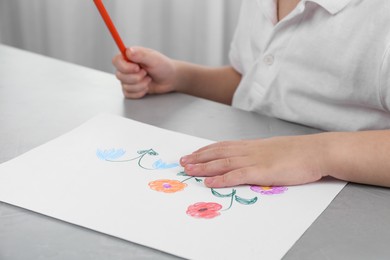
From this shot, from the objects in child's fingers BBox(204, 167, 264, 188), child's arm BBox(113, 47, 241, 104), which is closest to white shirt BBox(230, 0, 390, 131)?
child's arm BBox(113, 47, 241, 104)

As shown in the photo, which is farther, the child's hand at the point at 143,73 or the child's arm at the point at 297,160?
the child's hand at the point at 143,73

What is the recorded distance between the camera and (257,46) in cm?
106

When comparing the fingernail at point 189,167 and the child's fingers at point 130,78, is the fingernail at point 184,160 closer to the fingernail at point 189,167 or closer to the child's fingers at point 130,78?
the fingernail at point 189,167

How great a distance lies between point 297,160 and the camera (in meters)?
0.75

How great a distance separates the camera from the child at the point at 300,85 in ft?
2.45

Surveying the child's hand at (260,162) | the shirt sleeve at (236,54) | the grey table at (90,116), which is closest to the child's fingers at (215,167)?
the child's hand at (260,162)

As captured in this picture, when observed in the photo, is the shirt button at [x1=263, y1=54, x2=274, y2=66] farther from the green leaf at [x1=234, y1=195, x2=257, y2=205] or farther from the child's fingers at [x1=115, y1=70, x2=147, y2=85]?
the green leaf at [x1=234, y1=195, x2=257, y2=205]

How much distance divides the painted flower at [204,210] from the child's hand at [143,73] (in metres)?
0.32

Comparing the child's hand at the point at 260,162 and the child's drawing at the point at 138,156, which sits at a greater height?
the child's hand at the point at 260,162

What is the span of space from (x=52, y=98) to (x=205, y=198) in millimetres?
345

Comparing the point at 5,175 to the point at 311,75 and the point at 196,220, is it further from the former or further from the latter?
the point at 311,75

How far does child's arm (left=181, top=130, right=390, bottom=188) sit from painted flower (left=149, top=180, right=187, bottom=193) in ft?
0.09

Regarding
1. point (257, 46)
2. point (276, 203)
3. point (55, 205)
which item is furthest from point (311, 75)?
point (55, 205)

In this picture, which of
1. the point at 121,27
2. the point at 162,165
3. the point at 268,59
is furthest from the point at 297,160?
the point at 121,27
